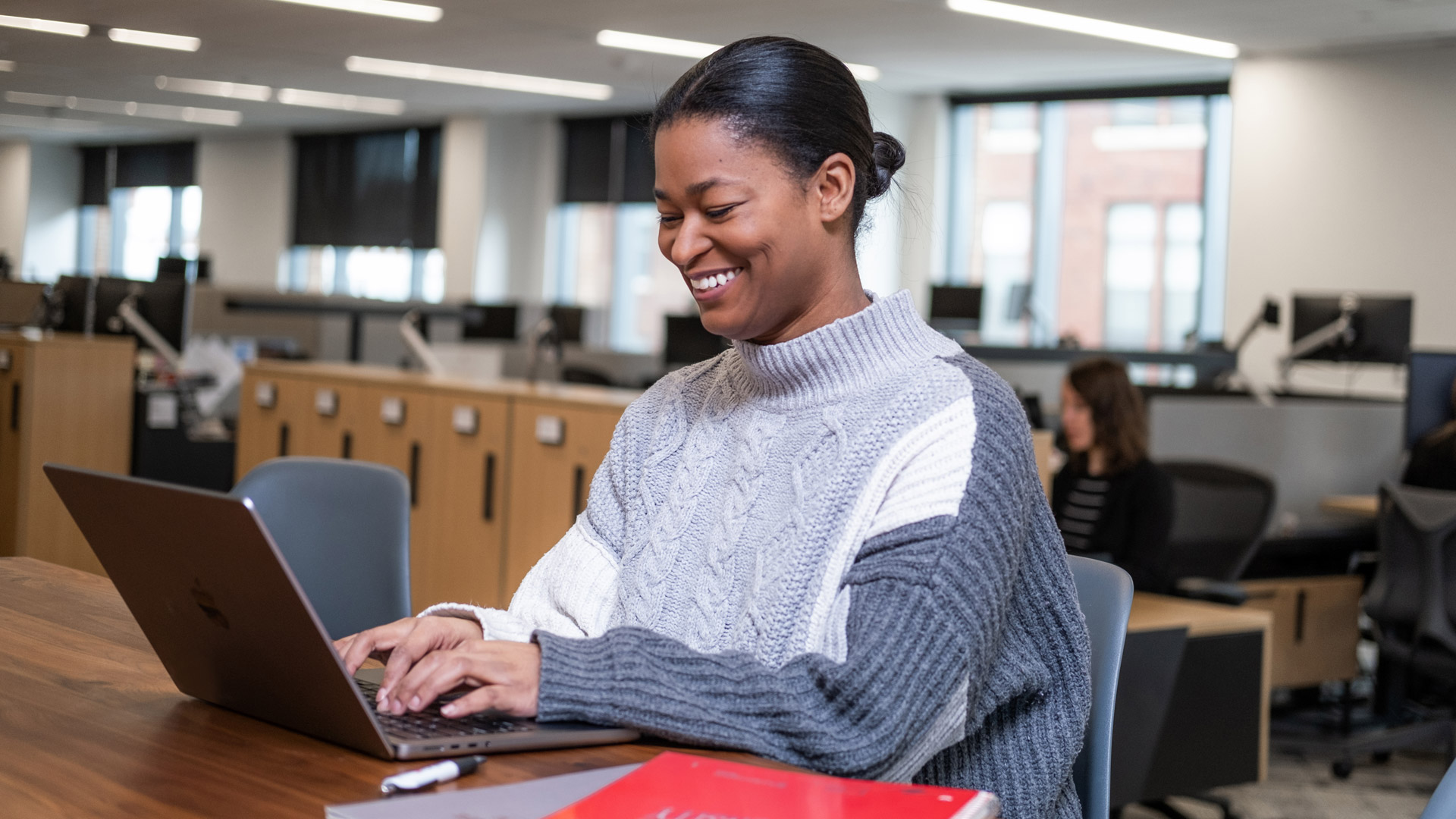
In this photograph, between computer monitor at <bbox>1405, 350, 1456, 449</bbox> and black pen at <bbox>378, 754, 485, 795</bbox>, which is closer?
black pen at <bbox>378, 754, 485, 795</bbox>

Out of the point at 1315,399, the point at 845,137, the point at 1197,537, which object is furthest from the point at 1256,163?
the point at 845,137

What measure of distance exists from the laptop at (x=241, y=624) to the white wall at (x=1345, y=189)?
26.6ft

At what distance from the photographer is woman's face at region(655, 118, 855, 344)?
113 centimetres

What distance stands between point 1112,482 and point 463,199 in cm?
1016

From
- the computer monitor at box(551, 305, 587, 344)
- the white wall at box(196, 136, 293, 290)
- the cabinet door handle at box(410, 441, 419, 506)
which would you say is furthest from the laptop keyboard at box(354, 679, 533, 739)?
the white wall at box(196, 136, 293, 290)

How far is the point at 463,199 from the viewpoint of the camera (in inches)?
505

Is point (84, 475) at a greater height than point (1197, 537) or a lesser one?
greater

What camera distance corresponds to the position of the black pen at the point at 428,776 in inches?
31.8

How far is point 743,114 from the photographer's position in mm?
1127

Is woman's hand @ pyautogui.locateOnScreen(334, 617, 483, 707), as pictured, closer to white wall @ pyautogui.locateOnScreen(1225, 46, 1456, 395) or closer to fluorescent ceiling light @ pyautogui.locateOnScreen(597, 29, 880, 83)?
fluorescent ceiling light @ pyautogui.locateOnScreen(597, 29, 880, 83)

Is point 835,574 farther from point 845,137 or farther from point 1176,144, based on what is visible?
point 1176,144

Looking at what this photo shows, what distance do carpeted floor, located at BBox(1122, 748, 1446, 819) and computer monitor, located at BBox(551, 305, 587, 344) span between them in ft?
18.0

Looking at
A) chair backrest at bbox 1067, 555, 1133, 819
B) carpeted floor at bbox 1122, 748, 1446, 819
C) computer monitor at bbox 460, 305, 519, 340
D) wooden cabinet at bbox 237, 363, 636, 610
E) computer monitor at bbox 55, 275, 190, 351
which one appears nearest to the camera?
chair backrest at bbox 1067, 555, 1133, 819

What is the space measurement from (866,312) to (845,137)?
0.49 ft
